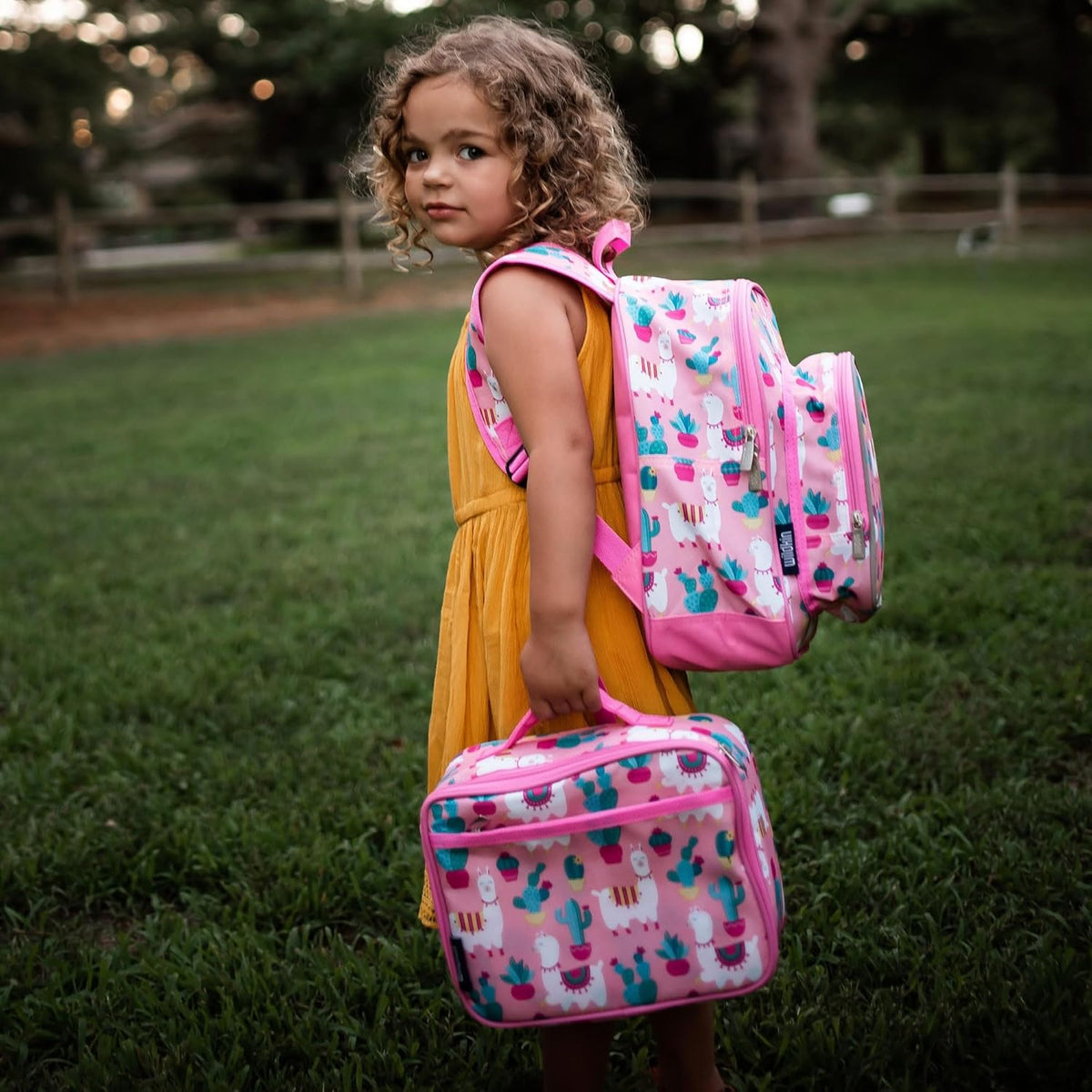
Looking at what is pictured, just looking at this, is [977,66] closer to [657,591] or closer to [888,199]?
[888,199]

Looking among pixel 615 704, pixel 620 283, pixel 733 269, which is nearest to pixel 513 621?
pixel 615 704

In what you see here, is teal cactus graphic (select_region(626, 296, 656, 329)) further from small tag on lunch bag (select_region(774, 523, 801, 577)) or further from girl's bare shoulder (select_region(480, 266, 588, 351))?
small tag on lunch bag (select_region(774, 523, 801, 577))

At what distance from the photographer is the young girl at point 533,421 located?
1.54 meters

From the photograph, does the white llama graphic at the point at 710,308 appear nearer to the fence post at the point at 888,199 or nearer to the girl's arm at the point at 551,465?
the girl's arm at the point at 551,465

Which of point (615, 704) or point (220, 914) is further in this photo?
point (220, 914)

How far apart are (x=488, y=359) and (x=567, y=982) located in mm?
792

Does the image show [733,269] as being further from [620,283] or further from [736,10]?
[620,283]

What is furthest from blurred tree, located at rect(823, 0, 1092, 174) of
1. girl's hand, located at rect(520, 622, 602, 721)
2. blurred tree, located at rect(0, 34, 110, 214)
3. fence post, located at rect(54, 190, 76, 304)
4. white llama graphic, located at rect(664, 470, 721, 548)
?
girl's hand, located at rect(520, 622, 602, 721)

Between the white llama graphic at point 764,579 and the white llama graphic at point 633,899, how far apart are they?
1.10 feet

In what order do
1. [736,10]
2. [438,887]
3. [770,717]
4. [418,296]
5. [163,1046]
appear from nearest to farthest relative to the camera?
[438,887] → [163,1046] → [770,717] → [418,296] → [736,10]

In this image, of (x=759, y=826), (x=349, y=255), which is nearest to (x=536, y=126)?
(x=759, y=826)

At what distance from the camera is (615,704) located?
1578 millimetres

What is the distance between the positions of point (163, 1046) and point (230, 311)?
615 inches

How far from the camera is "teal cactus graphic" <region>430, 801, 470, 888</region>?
1508mm
